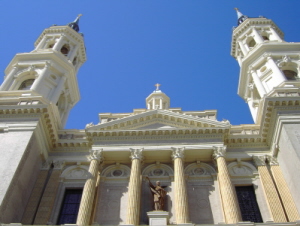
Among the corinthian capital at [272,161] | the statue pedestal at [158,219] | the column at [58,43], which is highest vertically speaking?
the column at [58,43]

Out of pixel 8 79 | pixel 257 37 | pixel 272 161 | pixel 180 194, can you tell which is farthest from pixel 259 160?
pixel 8 79

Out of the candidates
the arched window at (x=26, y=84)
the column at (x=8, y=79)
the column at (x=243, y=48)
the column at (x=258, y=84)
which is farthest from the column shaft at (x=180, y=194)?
the column at (x=243, y=48)

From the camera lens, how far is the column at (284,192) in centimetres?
1894

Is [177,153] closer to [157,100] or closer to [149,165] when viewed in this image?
[149,165]

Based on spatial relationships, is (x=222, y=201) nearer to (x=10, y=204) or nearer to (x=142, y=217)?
(x=142, y=217)

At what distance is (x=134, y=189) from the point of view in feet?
66.6

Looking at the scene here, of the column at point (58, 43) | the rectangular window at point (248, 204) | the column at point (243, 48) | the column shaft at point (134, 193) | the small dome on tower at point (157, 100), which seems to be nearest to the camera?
the column shaft at point (134, 193)

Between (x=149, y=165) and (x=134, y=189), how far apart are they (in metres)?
3.32

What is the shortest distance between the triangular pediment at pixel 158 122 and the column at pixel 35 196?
142 inches

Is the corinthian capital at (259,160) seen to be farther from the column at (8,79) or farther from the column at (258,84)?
the column at (8,79)

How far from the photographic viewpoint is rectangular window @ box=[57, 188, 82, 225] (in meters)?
20.7

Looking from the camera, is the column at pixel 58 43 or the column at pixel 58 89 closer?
the column at pixel 58 89

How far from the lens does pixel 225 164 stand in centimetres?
2166

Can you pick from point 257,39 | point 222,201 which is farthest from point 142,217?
point 257,39
